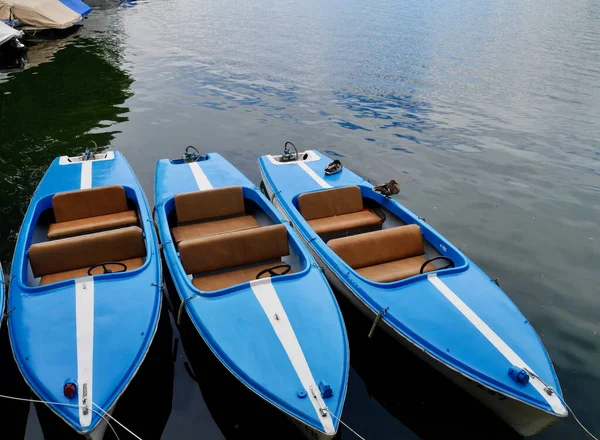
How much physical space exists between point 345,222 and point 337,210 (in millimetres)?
466

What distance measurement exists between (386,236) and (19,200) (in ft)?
32.5

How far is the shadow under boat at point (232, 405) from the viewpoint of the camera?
6.14m

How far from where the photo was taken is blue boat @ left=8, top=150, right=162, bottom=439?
5359 mm

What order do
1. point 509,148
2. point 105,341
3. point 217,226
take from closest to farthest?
point 105,341 < point 217,226 < point 509,148

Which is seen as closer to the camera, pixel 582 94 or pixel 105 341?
pixel 105 341

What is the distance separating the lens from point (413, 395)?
6.83m

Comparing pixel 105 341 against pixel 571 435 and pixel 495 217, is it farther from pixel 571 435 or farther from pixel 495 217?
pixel 495 217

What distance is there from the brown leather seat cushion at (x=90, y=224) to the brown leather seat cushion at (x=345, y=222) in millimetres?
4011

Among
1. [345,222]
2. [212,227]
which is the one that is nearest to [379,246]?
[345,222]

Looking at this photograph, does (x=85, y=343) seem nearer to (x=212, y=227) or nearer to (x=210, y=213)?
(x=212, y=227)

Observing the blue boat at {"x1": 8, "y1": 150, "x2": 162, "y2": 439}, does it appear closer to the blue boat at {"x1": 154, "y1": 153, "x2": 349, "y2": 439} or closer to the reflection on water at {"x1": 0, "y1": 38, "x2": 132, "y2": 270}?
the blue boat at {"x1": 154, "y1": 153, "x2": 349, "y2": 439}

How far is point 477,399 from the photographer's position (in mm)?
6445

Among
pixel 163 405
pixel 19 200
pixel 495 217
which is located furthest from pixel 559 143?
pixel 19 200

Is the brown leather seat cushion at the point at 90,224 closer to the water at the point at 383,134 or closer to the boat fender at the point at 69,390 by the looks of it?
the water at the point at 383,134
